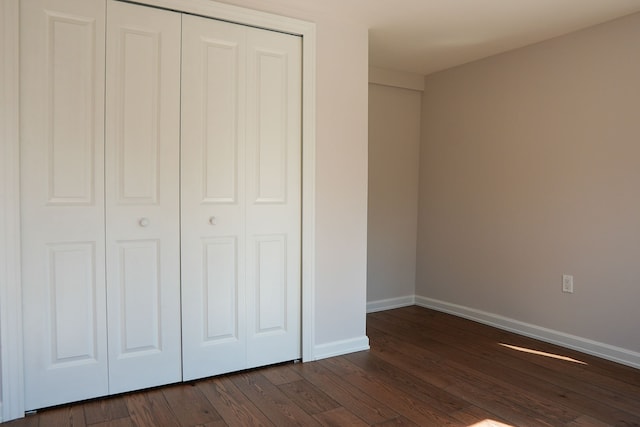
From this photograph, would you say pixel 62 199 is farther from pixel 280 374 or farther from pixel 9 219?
pixel 280 374

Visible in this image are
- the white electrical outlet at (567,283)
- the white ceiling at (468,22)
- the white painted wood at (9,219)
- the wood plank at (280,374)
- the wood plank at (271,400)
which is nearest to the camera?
the white painted wood at (9,219)

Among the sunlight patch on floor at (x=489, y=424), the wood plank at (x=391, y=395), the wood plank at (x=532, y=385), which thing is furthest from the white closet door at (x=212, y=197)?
the wood plank at (x=532, y=385)

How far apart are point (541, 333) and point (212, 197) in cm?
264

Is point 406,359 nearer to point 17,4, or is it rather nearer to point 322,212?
point 322,212

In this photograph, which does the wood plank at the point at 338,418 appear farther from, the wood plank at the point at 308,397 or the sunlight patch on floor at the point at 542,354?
the sunlight patch on floor at the point at 542,354

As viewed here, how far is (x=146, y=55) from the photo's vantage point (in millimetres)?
2436

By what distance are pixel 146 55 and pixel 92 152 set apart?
23.3 inches

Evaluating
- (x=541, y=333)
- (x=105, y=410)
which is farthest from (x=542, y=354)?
(x=105, y=410)

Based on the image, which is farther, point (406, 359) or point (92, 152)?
point (406, 359)

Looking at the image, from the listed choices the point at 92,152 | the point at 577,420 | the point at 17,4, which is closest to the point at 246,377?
the point at 92,152

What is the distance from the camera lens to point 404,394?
98.5 inches

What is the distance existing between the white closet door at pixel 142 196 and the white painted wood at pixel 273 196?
447mm

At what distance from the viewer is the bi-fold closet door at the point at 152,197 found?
2.23 m

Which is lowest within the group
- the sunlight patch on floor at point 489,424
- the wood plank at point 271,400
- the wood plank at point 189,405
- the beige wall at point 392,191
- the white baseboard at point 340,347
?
the wood plank at point 271,400
